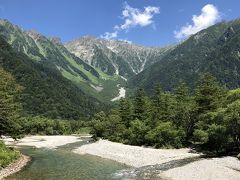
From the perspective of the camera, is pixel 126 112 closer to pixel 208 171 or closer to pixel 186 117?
pixel 186 117

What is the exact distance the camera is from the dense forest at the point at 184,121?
6438 cm

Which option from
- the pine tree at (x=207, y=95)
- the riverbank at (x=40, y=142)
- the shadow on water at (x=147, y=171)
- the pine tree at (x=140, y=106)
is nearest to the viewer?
the shadow on water at (x=147, y=171)

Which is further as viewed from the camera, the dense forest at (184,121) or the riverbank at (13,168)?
the dense forest at (184,121)

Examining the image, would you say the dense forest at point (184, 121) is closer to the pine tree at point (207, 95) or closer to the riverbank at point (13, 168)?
the pine tree at point (207, 95)

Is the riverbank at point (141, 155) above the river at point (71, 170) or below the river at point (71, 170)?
above

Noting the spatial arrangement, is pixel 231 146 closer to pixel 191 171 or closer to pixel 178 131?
pixel 178 131

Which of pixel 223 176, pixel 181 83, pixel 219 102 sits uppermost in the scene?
pixel 181 83

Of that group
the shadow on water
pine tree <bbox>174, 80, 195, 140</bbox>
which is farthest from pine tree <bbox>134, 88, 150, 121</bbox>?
the shadow on water

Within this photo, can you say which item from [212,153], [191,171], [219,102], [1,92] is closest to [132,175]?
[191,171]

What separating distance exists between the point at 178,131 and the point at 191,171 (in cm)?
3281

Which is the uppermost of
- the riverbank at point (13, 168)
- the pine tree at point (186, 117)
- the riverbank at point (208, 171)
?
the pine tree at point (186, 117)

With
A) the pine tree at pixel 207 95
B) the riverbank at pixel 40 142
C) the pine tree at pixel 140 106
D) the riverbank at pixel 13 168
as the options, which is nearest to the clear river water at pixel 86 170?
the riverbank at pixel 13 168

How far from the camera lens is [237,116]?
59781 millimetres

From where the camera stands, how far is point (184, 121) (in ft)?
277
